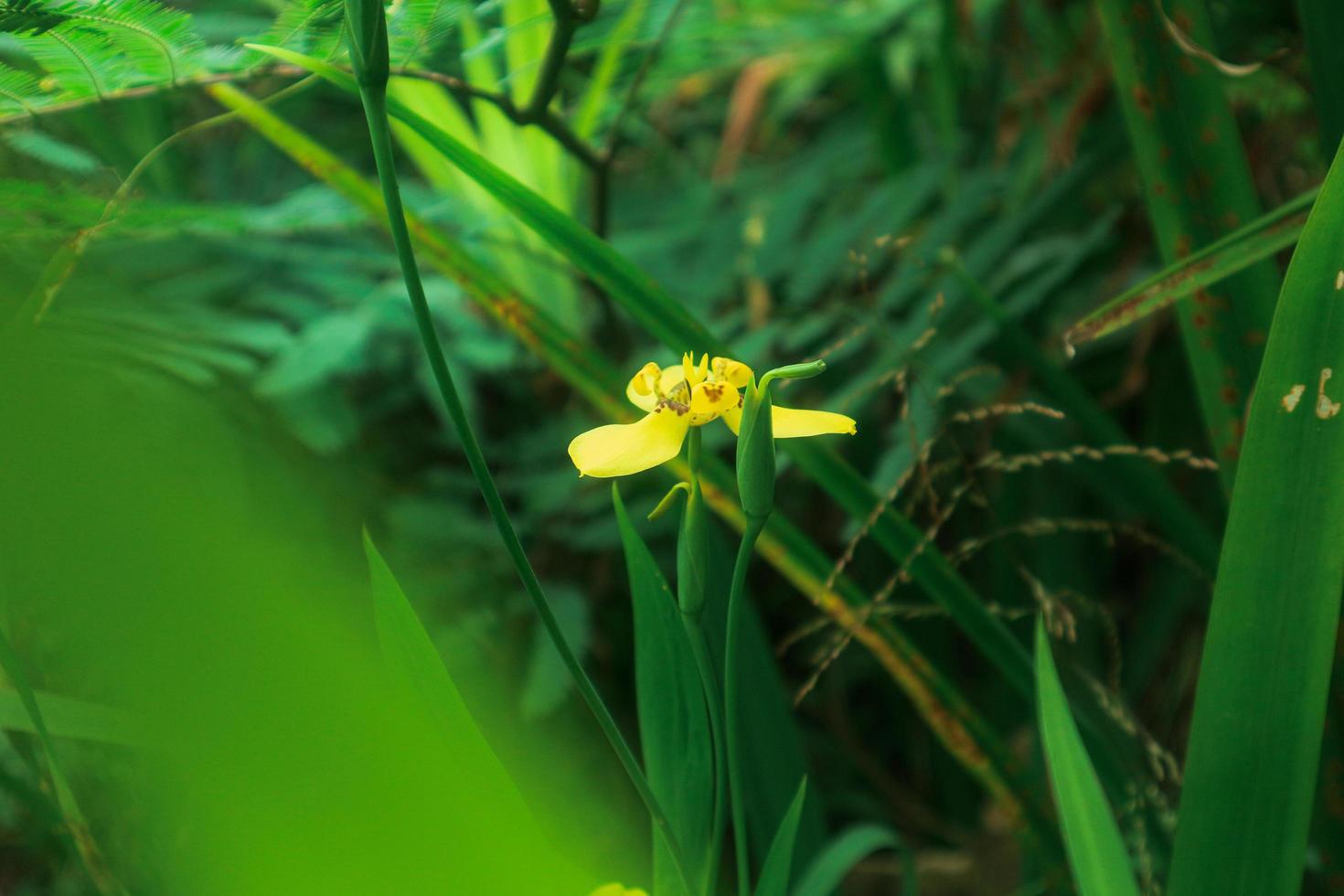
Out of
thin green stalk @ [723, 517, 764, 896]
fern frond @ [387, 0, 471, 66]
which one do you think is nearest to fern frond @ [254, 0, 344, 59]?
fern frond @ [387, 0, 471, 66]

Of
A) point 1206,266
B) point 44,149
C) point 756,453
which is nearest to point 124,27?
point 44,149

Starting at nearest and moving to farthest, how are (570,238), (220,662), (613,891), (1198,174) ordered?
(220,662) → (613,891) → (570,238) → (1198,174)

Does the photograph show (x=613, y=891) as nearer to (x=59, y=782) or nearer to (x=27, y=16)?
(x=59, y=782)

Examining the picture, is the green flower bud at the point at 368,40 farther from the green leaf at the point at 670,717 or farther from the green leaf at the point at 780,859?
the green leaf at the point at 780,859

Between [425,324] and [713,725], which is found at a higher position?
[425,324]

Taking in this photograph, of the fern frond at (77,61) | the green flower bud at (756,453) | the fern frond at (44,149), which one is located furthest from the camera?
the fern frond at (44,149)

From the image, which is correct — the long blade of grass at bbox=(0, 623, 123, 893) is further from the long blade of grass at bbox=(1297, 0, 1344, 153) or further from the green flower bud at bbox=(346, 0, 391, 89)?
the long blade of grass at bbox=(1297, 0, 1344, 153)

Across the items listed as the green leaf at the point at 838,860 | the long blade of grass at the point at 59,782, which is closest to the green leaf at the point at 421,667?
the long blade of grass at the point at 59,782
